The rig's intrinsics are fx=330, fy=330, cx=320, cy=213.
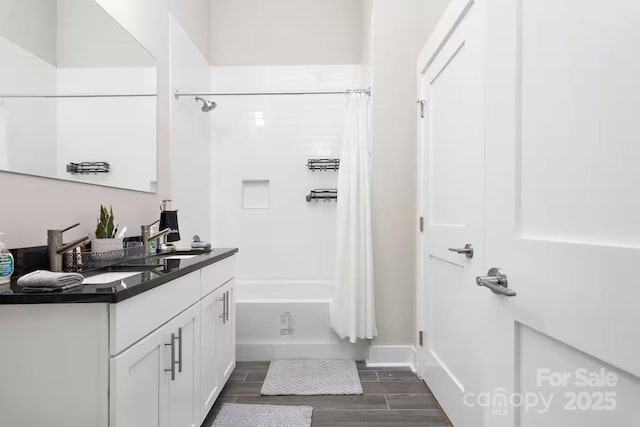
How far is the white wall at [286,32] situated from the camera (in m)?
3.33

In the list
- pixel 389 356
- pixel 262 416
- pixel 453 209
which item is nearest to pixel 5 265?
pixel 262 416

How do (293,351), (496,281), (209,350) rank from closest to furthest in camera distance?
(496,281)
(209,350)
(293,351)

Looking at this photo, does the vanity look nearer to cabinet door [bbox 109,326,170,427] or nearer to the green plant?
cabinet door [bbox 109,326,170,427]

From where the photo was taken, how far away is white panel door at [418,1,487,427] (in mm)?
1437

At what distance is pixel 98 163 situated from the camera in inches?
63.3

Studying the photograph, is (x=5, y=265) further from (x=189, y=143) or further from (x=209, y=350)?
(x=189, y=143)

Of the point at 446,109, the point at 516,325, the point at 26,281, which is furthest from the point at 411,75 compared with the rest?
the point at 26,281

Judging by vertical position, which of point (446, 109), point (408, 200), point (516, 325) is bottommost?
point (516, 325)

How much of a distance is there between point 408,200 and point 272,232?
1521mm

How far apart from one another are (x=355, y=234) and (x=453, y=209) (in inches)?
33.6

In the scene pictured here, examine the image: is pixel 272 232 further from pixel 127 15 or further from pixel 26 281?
pixel 26 281

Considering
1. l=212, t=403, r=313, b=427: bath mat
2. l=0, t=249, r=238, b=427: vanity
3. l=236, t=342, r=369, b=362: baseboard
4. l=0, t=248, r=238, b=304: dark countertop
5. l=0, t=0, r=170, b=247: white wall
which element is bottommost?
l=212, t=403, r=313, b=427: bath mat

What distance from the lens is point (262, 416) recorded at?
1805mm

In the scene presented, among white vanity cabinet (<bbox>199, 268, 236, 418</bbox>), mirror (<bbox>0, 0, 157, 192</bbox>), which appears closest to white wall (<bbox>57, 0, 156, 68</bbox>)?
mirror (<bbox>0, 0, 157, 192</bbox>)
